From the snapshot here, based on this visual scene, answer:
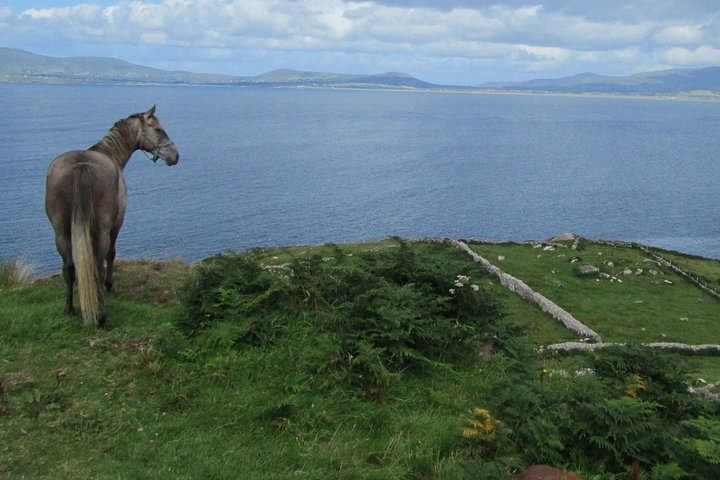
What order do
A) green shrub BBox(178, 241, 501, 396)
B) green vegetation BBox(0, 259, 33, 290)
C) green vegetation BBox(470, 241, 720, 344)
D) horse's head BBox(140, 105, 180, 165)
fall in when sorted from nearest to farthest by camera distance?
1. green shrub BBox(178, 241, 501, 396)
2. horse's head BBox(140, 105, 180, 165)
3. green vegetation BBox(0, 259, 33, 290)
4. green vegetation BBox(470, 241, 720, 344)

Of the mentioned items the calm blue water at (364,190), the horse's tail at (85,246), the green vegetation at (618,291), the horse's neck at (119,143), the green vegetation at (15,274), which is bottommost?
the calm blue water at (364,190)

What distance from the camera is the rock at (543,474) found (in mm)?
6281

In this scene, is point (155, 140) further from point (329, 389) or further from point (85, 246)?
point (329, 389)

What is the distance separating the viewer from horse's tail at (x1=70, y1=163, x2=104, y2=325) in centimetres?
1078

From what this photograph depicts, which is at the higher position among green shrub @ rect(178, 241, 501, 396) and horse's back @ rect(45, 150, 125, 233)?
horse's back @ rect(45, 150, 125, 233)

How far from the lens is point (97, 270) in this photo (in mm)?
11344

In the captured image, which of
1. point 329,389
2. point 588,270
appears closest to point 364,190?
point 588,270

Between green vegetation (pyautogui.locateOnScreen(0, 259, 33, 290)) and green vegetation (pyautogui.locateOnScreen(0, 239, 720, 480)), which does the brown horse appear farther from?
green vegetation (pyautogui.locateOnScreen(0, 259, 33, 290))

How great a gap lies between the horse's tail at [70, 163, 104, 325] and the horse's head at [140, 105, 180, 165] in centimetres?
341

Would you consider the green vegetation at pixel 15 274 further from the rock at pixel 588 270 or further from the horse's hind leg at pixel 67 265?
the rock at pixel 588 270

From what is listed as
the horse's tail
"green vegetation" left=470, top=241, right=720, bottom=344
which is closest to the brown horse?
the horse's tail

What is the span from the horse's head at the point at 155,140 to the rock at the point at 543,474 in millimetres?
10863

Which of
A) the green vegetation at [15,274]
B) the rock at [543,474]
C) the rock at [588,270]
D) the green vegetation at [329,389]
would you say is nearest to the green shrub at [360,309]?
the green vegetation at [329,389]

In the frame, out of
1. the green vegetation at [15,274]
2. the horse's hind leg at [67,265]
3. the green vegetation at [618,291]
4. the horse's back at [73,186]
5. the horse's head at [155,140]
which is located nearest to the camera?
the horse's back at [73,186]
